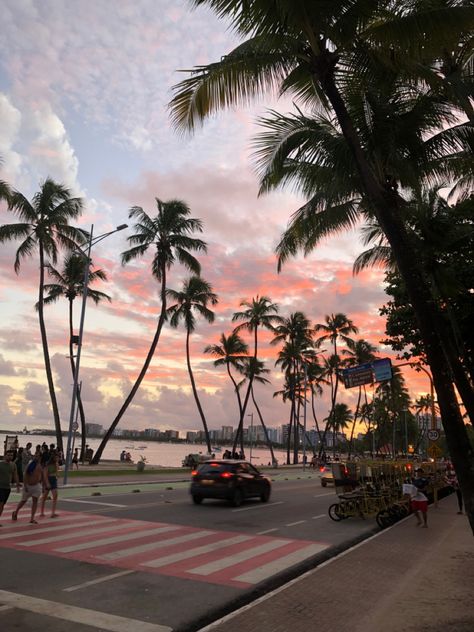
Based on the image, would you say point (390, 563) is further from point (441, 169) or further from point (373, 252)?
point (373, 252)

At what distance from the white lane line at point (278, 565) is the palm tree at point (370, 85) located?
3.77 meters

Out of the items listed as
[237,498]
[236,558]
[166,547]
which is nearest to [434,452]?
[237,498]

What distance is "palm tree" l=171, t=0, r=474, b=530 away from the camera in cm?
638

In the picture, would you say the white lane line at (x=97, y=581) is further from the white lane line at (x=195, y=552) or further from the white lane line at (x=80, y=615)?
the white lane line at (x=195, y=552)

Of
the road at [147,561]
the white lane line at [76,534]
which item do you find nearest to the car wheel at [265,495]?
the road at [147,561]

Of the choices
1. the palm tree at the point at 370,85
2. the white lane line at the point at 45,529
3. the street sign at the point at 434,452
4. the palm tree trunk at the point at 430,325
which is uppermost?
the palm tree at the point at 370,85

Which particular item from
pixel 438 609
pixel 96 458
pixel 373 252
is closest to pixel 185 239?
pixel 96 458

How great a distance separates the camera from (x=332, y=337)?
7181cm

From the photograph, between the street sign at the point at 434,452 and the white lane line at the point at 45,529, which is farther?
the street sign at the point at 434,452

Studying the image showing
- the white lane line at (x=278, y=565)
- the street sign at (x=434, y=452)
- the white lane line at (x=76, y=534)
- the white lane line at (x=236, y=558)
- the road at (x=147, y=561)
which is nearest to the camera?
the road at (x=147, y=561)

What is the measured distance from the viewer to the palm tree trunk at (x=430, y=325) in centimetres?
584

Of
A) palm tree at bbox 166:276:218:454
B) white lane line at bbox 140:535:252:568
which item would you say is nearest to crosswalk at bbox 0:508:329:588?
white lane line at bbox 140:535:252:568

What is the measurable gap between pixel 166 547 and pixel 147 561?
1297mm

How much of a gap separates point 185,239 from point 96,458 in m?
18.1
